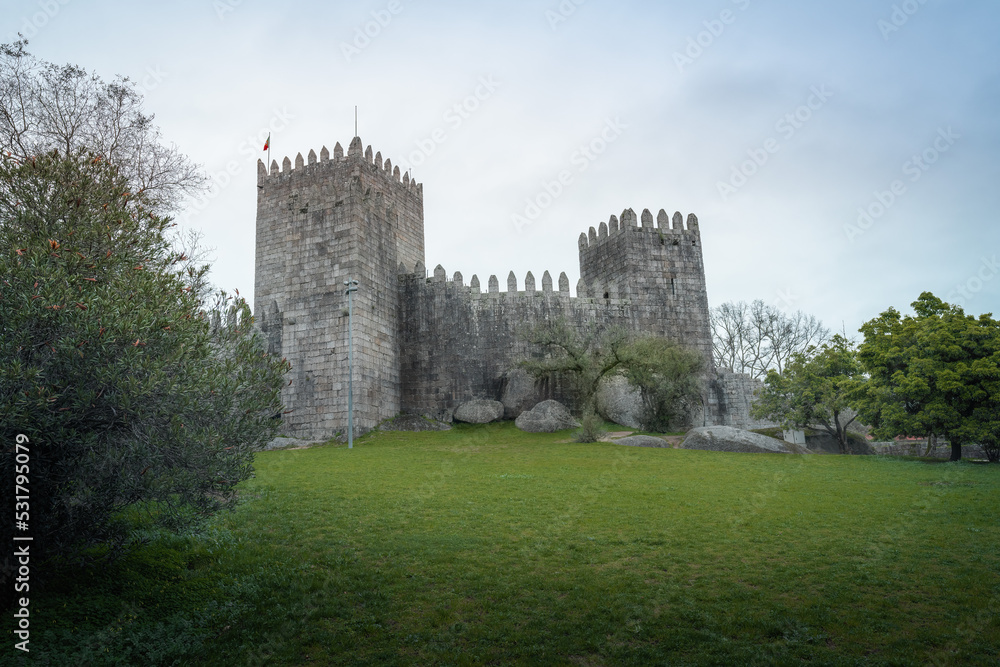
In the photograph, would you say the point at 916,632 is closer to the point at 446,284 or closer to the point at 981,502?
the point at 981,502

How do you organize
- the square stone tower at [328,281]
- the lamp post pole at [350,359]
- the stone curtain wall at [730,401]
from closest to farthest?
the lamp post pole at [350,359] → the square stone tower at [328,281] → the stone curtain wall at [730,401]

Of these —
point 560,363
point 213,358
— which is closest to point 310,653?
point 213,358

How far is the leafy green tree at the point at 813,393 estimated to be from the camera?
2795 centimetres

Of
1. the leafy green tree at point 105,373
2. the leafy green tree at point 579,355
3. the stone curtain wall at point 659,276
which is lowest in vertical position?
the leafy green tree at point 105,373

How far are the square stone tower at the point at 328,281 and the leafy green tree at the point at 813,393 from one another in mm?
15697

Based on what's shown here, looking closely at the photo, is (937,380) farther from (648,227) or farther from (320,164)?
(320,164)

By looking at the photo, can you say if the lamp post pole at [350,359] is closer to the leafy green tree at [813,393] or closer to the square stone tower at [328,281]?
the square stone tower at [328,281]

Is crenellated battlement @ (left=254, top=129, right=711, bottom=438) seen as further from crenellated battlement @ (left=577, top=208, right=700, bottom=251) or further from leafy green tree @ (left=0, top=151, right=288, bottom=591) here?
leafy green tree @ (left=0, top=151, right=288, bottom=591)

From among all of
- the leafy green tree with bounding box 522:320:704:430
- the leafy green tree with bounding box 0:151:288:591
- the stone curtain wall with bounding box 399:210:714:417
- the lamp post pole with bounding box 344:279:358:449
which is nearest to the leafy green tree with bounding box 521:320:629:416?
the leafy green tree with bounding box 522:320:704:430

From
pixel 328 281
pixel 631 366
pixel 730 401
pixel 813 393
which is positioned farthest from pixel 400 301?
pixel 813 393

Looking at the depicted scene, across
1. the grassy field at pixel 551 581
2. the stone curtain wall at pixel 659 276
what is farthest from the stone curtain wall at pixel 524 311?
the grassy field at pixel 551 581

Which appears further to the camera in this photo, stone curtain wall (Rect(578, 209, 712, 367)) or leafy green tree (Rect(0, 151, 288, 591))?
stone curtain wall (Rect(578, 209, 712, 367))

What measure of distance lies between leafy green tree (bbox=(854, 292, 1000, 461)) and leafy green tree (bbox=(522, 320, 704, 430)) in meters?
6.42

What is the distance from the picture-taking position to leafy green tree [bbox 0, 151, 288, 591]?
773 cm
